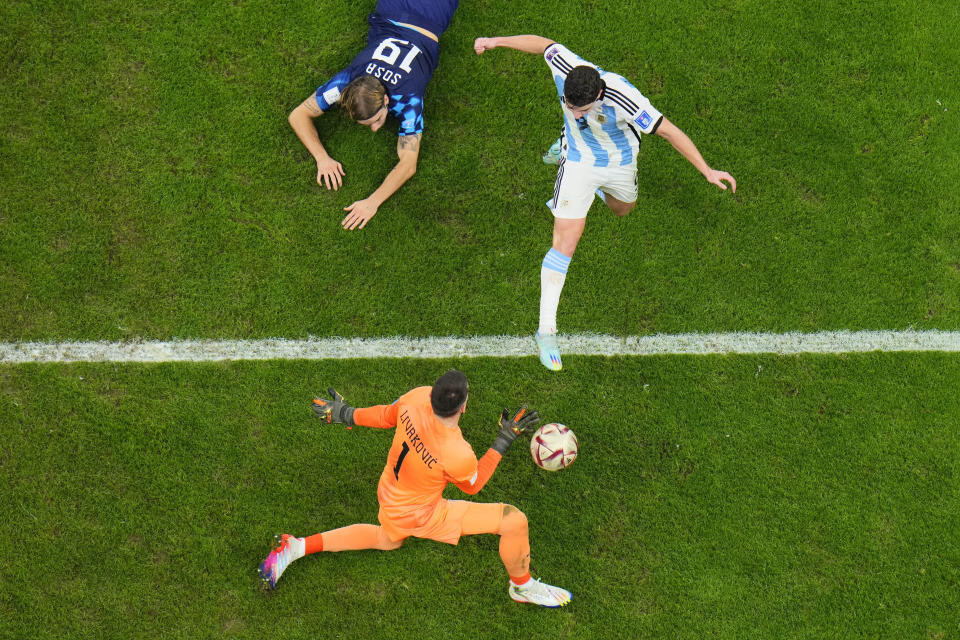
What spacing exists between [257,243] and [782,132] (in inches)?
191

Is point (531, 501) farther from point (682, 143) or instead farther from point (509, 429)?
point (682, 143)

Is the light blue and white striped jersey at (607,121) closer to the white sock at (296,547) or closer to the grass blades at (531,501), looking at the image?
the grass blades at (531,501)

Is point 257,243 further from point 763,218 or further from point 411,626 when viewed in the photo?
point 763,218

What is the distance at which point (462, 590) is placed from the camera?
17.7 feet

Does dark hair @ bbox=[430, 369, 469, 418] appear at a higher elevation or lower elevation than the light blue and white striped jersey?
lower

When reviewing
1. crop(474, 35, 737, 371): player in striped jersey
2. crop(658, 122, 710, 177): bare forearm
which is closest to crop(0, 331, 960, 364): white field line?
crop(474, 35, 737, 371): player in striped jersey

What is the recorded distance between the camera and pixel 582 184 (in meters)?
5.11

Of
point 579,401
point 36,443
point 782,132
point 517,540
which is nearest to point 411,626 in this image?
point 517,540

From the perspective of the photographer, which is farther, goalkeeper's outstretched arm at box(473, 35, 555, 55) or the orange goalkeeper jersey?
goalkeeper's outstretched arm at box(473, 35, 555, 55)

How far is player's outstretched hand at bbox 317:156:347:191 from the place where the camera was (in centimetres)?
588

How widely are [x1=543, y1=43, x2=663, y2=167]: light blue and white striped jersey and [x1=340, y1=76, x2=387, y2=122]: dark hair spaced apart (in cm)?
140

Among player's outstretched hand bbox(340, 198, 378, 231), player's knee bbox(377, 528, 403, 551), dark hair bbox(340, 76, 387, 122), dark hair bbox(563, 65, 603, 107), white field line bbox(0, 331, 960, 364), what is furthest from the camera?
player's outstretched hand bbox(340, 198, 378, 231)

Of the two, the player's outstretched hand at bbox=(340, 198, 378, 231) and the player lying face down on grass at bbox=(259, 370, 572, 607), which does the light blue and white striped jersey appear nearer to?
the player's outstretched hand at bbox=(340, 198, 378, 231)

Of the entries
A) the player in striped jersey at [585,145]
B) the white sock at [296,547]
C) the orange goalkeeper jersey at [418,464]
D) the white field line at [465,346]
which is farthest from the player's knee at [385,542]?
the player in striped jersey at [585,145]
